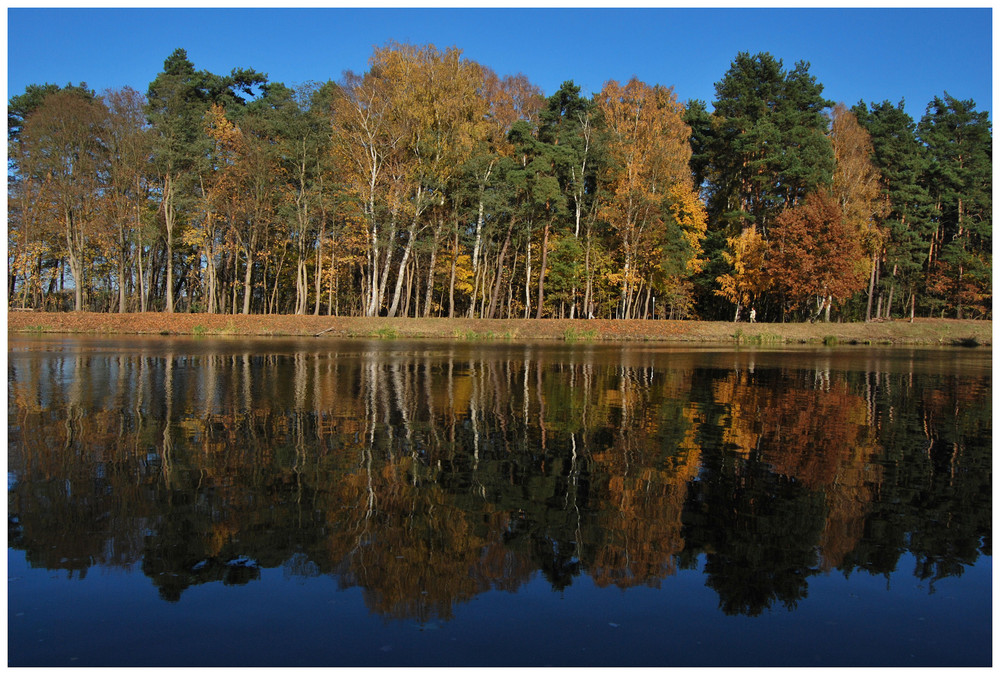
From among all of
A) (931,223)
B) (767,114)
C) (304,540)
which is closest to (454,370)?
(304,540)

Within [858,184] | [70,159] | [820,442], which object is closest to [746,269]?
[858,184]

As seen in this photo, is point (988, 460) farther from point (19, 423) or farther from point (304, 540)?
point (19, 423)

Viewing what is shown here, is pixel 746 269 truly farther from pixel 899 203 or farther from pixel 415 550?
pixel 415 550

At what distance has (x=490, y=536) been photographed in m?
6.39

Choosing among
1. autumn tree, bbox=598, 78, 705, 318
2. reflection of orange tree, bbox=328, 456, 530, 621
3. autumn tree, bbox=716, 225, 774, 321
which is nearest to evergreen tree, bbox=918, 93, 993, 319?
autumn tree, bbox=716, 225, 774, 321

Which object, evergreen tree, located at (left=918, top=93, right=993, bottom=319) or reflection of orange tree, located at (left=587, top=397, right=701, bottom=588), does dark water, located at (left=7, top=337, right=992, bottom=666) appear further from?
evergreen tree, located at (left=918, top=93, right=993, bottom=319)

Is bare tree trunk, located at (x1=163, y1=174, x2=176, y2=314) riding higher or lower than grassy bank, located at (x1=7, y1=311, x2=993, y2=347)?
higher

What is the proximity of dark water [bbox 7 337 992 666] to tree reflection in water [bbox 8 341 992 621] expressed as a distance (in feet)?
0.12

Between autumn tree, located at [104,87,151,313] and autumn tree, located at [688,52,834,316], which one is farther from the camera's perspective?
autumn tree, located at [688,52,834,316]

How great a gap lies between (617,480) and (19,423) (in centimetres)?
905

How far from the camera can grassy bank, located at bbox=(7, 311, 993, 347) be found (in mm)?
42312

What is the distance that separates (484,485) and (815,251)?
45091mm

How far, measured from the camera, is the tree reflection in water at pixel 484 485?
19.1 ft

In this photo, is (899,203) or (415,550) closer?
(415,550)
